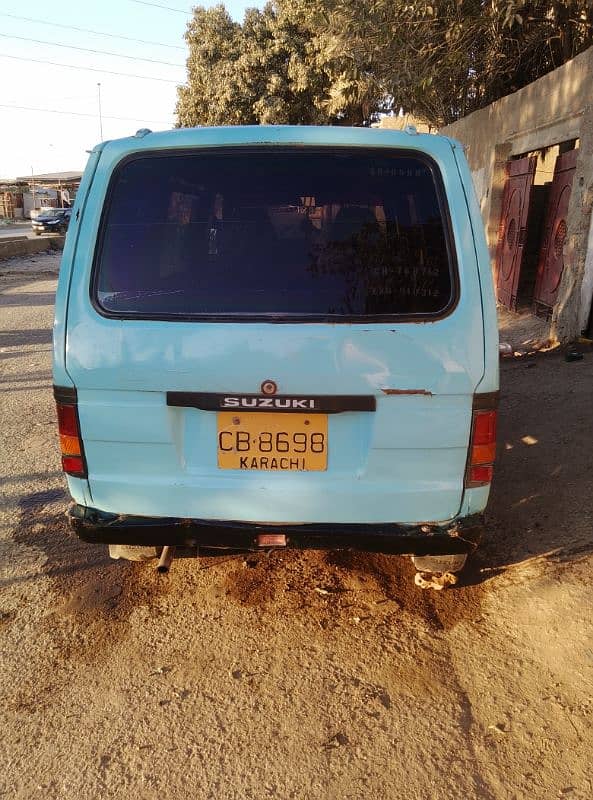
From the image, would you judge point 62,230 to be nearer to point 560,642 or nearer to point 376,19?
point 376,19

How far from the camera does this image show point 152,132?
243cm

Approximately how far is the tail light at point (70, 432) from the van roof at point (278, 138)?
3.13 feet

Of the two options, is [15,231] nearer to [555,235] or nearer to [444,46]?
[444,46]

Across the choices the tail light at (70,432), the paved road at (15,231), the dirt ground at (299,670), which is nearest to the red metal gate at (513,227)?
the dirt ground at (299,670)

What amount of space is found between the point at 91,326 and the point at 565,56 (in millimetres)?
10090

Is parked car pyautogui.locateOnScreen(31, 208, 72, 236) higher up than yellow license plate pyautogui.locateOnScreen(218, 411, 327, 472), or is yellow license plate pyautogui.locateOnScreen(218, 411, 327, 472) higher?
yellow license plate pyautogui.locateOnScreen(218, 411, 327, 472)

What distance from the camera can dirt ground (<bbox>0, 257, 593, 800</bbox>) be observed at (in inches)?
79.7

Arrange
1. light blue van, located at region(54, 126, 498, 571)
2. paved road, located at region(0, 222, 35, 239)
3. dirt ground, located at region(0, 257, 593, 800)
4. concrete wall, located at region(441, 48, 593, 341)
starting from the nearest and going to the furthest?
1. dirt ground, located at region(0, 257, 593, 800)
2. light blue van, located at region(54, 126, 498, 571)
3. concrete wall, located at region(441, 48, 593, 341)
4. paved road, located at region(0, 222, 35, 239)

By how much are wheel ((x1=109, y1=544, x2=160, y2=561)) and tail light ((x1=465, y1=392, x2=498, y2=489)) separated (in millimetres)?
1527

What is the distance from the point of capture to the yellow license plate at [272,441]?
2.28 meters

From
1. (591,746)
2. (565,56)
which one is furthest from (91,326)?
(565,56)

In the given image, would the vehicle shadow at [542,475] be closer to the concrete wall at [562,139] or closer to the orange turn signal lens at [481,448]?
the orange turn signal lens at [481,448]

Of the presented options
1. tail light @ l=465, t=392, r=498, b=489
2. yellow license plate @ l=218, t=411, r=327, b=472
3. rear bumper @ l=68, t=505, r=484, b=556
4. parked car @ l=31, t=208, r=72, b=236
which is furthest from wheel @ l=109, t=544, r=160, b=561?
parked car @ l=31, t=208, r=72, b=236

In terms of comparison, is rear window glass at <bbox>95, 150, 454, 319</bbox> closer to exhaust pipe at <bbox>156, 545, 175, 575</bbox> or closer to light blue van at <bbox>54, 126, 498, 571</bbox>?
light blue van at <bbox>54, 126, 498, 571</bbox>
